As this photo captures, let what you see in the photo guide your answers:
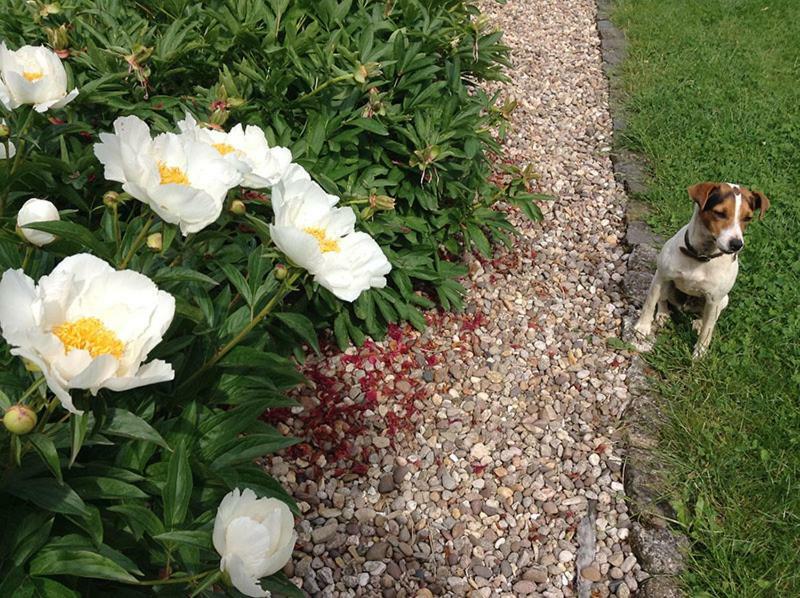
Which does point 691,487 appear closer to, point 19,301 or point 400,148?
point 400,148

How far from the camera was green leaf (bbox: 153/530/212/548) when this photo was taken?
46.3 inches

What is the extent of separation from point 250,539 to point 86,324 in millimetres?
380

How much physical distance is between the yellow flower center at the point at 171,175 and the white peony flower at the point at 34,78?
0.43 m

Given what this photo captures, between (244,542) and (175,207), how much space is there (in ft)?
1.77

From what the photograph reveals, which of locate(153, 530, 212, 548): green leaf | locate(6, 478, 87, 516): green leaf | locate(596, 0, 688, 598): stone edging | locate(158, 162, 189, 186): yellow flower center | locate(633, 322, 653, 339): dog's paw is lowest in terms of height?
locate(596, 0, 688, 598): stone edging

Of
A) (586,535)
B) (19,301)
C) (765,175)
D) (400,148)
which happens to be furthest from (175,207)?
(765,175)

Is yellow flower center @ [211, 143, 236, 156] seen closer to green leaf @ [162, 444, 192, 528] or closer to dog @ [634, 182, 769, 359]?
green leaf @ [162, 444, 192, 528]

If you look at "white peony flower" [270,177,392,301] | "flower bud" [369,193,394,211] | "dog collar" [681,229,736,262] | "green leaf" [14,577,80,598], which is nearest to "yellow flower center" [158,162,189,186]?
"white peony flower" [270,177,392,301]

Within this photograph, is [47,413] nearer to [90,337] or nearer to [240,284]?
[90,337]

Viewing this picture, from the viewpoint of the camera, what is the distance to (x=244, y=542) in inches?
41.0

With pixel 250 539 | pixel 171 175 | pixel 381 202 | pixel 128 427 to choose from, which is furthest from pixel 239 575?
pixel 381 202

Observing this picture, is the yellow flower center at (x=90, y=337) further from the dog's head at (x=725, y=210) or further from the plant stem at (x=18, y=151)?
the dog's head at (x=725, y=210)

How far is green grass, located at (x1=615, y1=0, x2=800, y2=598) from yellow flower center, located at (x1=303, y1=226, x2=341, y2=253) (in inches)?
68.3

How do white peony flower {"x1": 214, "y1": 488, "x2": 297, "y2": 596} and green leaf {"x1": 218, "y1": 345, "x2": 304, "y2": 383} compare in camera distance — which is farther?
green leaf {"x1": 218, "y1": 345, "x2": 304, "y2": 383}
